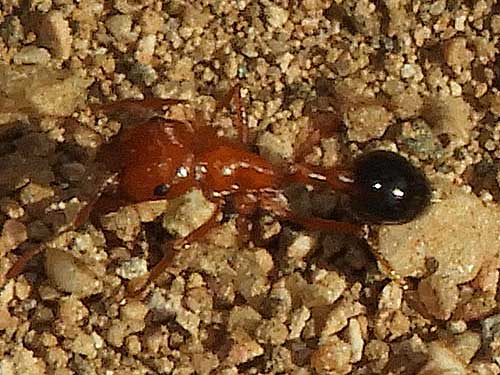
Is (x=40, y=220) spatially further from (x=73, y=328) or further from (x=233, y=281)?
(x=233, y=281)

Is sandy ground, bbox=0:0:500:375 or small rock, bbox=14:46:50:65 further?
small rock, bbox=14:46:50:65

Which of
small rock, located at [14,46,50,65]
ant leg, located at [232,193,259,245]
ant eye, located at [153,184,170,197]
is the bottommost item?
ant leg, located at [232,193,259,245]

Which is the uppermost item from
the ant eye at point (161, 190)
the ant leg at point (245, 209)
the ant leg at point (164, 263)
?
the ant eye at point (161, 190)

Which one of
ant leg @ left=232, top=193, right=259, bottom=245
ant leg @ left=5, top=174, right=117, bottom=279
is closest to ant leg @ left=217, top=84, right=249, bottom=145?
ant leg @ left=232, top=193, right=259, bottom=245

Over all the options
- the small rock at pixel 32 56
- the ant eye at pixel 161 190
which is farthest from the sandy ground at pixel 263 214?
the ant eye at pixel 161 190

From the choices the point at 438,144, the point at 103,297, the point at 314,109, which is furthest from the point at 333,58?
the point at 103,297

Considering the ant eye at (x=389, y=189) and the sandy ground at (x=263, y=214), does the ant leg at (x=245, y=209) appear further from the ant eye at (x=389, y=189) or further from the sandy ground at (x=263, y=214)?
the ant eye at (x=389, y=189)

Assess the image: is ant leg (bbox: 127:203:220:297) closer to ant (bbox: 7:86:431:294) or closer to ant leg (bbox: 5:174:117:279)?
ant (bbox: 7:86:431:294)
